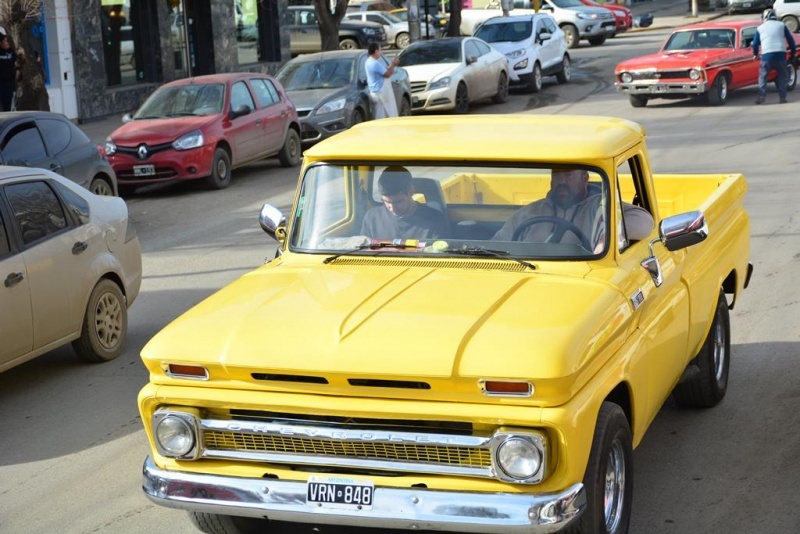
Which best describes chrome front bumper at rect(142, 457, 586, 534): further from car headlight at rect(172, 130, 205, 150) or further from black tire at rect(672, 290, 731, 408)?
car headlight at rect(172, 130, 205, 150)

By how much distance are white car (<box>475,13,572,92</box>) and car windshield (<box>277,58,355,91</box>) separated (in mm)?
7434

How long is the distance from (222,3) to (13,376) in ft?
88.4

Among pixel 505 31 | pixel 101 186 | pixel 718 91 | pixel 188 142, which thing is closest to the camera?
pixel 101 186

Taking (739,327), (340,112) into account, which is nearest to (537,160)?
(739,327)

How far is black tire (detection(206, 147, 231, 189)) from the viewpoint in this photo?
18.7 metres

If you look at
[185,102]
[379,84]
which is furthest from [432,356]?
[379,84]

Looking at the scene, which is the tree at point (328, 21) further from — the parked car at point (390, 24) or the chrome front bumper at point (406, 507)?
the chrome front bumper at point (406, 507)

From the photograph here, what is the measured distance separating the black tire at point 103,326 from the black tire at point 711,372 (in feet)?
14.1

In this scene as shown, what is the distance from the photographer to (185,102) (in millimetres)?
19500

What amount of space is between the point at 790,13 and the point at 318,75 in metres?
28.8

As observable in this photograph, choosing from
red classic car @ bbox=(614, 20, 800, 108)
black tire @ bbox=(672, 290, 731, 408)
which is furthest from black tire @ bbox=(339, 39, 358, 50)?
black tire @ bbox=(672, 290, 731, 408)

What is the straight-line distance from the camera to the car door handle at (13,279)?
856 cm

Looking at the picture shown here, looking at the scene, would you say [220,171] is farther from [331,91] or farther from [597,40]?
[597,40]

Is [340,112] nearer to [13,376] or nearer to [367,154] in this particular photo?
[13,376]
